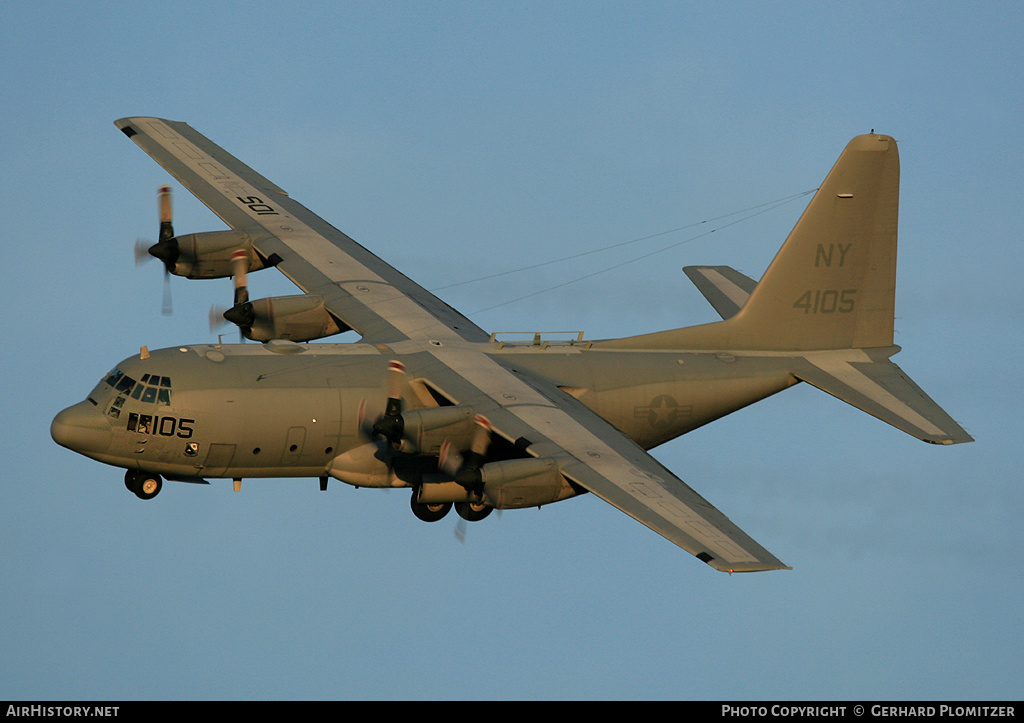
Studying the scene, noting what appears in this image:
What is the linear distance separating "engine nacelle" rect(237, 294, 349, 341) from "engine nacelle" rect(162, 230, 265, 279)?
3.57 meters

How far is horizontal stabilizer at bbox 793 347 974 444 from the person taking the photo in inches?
1581

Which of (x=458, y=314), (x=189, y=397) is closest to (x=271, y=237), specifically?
(x=458, y=314)

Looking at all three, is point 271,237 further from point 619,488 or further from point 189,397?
point 619,488

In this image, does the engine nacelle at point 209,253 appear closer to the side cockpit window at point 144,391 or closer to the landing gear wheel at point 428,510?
the side cockpit window at point 144,391

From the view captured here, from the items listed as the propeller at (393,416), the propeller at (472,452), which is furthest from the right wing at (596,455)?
the propeller at (393,416)

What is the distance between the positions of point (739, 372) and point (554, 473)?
27.2ft

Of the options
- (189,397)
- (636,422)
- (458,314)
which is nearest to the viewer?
(189,397)

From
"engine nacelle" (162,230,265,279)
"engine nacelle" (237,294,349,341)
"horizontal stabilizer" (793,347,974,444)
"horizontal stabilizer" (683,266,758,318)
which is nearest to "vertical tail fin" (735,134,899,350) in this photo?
"horizontal stabilizer" (793,347,974,444)

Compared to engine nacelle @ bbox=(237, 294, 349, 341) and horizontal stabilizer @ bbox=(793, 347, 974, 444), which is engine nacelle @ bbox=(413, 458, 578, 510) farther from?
horizontal stabilizer @ bbox=(793, 347, 974, 444)

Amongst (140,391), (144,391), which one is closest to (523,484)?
(144,391)

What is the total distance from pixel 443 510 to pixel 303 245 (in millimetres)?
10082

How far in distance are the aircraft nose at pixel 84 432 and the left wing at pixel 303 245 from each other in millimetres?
7335

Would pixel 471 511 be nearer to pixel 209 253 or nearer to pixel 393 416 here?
pixel 393 416

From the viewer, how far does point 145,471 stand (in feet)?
129
